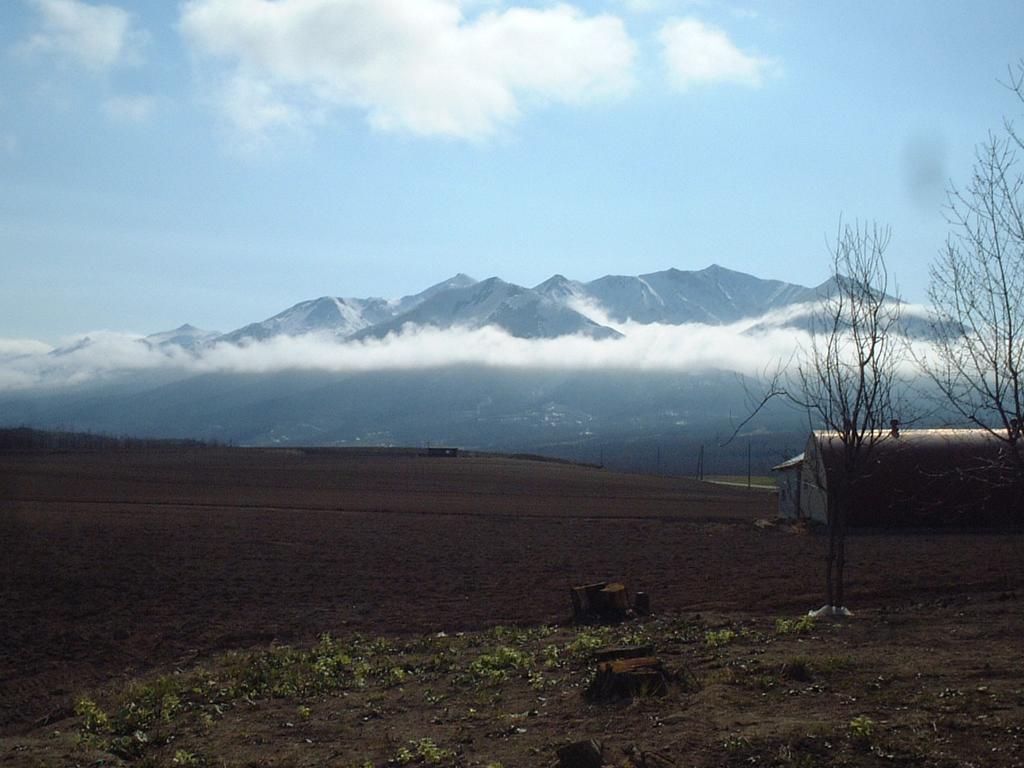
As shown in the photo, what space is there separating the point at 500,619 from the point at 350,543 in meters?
15.2

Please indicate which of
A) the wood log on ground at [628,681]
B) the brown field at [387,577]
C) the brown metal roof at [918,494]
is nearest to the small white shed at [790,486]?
the brown field at [387,577]

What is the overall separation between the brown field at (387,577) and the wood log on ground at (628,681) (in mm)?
1211

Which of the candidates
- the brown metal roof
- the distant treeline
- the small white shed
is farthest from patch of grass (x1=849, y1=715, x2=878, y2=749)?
the distant treeline

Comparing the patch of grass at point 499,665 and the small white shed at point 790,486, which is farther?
the small white shed at point 790,486

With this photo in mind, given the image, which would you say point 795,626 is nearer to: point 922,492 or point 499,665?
point 499,665

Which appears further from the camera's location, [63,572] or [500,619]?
[63,572]

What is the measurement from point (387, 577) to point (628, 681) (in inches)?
609

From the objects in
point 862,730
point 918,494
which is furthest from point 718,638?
point 918,494

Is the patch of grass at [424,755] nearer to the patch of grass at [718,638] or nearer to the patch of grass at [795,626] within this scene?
the patch of grass at [718,638]

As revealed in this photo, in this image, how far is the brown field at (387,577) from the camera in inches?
611

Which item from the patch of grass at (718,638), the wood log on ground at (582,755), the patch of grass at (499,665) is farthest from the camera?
the patch of grass at (718,638)

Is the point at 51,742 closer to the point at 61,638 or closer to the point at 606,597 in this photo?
the point at 61,638

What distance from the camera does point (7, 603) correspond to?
67.0ft

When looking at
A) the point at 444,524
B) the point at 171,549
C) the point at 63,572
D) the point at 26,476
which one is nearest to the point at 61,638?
the point at 63,572
